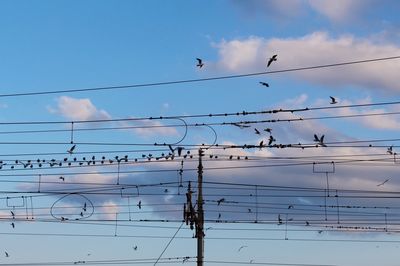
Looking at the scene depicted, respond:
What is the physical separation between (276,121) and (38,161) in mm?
11743

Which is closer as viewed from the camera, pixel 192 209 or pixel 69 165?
pixel 69 165

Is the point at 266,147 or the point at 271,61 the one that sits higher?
the point at 271,61

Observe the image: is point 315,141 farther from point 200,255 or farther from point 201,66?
point 200,255

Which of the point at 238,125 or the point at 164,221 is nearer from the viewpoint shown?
the point at 238,125

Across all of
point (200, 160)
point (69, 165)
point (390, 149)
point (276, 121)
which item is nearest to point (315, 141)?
point (276, 121)

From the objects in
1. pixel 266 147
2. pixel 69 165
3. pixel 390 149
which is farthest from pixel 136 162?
pixel 390 149

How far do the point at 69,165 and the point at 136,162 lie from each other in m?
3.31

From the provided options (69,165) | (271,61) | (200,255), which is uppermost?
(271,61)

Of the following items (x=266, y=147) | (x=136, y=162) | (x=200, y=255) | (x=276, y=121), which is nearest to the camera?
(x=276, y=121)

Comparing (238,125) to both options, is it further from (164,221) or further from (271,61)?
(164,221)

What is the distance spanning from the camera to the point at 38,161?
122 feet

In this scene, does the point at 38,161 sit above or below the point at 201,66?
→ below

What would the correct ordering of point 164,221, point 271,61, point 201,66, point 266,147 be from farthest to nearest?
1. point 164,221
2. point 266,147
3. point 201,66
4. point 271,61

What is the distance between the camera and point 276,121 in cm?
3139
